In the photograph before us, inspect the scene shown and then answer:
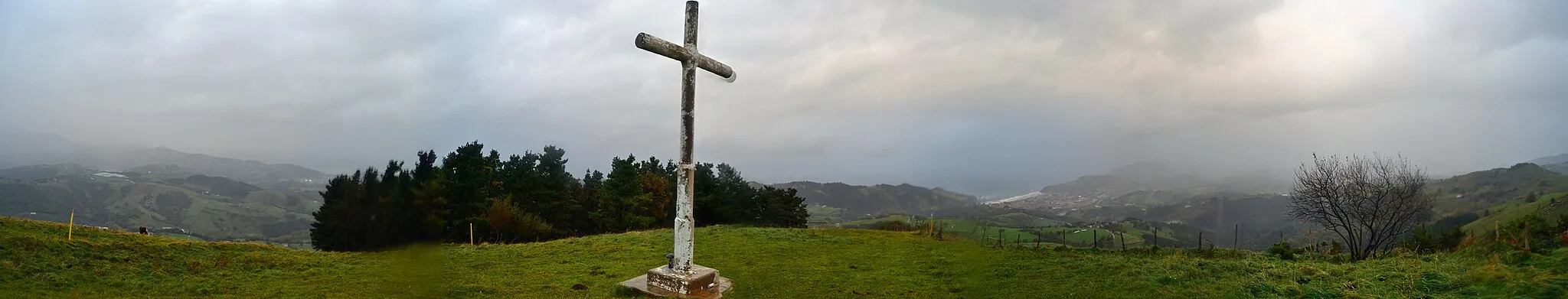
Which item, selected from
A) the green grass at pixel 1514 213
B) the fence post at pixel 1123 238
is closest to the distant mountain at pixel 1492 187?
the green grass at pixel 1514 213

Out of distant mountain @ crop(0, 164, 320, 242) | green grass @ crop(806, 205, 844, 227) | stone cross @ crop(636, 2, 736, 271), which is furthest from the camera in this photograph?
distant mountain @ crop(0, 164, 320, 242)

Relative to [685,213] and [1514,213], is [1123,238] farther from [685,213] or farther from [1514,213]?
[685,213]

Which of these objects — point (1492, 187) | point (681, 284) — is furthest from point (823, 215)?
point (1492, 187)

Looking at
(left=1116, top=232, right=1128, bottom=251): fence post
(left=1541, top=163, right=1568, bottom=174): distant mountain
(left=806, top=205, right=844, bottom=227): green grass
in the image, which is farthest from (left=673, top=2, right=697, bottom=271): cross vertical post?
(left=1541, top=163, right=1568, bottom=174): distant mountain

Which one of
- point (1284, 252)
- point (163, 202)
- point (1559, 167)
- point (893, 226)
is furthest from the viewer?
point (163, 202)

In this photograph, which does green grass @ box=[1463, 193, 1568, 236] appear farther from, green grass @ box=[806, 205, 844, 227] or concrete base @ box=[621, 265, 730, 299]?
green grass @ box=[806, 205, 844, 227]

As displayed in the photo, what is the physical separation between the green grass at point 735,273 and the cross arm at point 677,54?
4303mm

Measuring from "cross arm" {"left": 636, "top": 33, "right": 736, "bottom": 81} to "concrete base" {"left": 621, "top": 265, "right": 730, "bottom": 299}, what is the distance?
12.7ft

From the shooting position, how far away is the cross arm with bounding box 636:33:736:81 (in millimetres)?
9617

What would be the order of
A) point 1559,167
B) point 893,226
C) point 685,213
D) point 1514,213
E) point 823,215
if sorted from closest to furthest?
point 685,213 < point 1514,213 < point 893,226 < point 1559,167 < point 823,215

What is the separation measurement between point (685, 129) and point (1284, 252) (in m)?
21.1

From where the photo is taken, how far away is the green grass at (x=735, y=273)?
968cm

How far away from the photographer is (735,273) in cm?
1480

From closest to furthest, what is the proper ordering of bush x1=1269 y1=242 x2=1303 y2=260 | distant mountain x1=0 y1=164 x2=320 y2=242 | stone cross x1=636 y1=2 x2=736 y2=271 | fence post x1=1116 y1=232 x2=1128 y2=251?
stone cross x1=636 y1=2 x2=736 y2=271 → bush x1=1269 y1=242 x2=1303 y2=260 → fence post x1=1116 y1=232 x2=1128 y2=251 → distant mountain x1=0 y1=164 x2=320 y2=242
